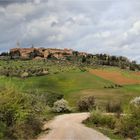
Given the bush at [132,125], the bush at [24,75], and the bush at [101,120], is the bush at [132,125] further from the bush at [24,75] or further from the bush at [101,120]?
the bush at [24,75]

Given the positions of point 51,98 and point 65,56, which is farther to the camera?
point 65,56

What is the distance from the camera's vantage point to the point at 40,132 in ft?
152

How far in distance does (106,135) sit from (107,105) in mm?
36919

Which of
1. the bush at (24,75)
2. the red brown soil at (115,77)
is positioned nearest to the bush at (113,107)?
the red brown soil at (115,77)

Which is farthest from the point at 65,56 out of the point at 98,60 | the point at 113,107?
the point at 113,107

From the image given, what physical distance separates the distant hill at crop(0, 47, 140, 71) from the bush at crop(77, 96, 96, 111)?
242 ft

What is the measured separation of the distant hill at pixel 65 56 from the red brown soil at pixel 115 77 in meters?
28.7

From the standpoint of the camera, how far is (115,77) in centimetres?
12438

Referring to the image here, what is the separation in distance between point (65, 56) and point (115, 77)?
5475 cm

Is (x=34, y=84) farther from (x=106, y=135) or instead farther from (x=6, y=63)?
(x=106, y=135)

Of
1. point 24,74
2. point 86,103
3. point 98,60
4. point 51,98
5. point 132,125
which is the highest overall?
point 98,60

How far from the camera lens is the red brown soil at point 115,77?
120 metres

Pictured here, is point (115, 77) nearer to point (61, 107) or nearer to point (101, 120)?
point (61, 107)

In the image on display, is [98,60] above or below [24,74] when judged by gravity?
above
